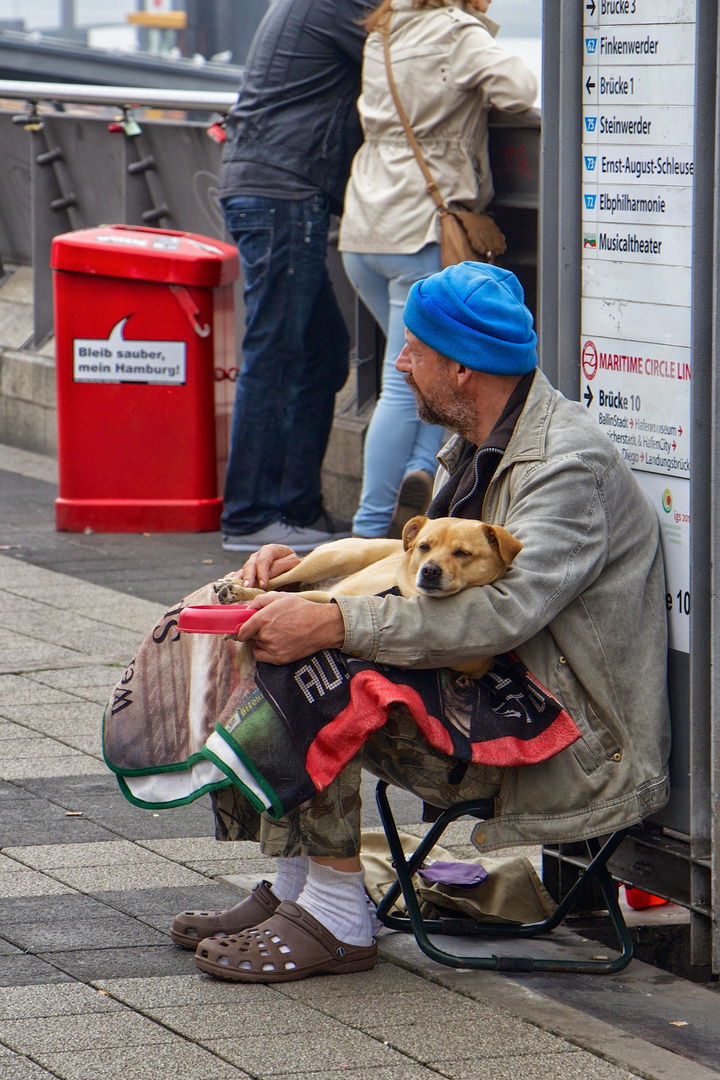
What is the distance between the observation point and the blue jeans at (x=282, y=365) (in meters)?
6.82

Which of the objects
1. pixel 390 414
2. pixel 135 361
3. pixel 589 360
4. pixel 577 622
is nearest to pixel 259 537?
pixel 135 361

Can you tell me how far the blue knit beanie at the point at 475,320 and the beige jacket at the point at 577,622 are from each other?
0.11m

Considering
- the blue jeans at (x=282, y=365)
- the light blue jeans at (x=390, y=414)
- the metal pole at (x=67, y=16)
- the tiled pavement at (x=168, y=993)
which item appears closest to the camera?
the tiled pavement at (x=168, y=993)

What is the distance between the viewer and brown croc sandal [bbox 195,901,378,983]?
3.17 metres

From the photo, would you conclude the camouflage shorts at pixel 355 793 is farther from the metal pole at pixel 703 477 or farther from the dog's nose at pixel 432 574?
the metal pole at pixel 703 477

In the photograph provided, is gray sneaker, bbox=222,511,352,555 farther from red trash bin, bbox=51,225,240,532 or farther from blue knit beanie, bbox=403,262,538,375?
blue knit beanie, bbox=403,262,538,375

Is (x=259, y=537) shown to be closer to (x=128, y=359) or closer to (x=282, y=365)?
(x=282, y=365)

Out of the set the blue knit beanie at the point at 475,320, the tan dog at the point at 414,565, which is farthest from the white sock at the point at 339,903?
the blue knit beanie at the point at 475,320

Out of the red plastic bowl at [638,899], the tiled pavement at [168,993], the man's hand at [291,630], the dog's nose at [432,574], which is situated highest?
the dog's nose at [432,574]

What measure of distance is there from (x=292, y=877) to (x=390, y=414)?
323cm

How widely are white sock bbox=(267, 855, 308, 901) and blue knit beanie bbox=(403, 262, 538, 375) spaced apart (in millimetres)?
1071

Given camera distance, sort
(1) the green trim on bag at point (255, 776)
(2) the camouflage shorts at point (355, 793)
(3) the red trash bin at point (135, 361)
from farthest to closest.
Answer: (3) the red trash bin at point (135, 361), (2) the camouflage shorts at point (355, 793), (1) the green trim on bag at point (255, 776)

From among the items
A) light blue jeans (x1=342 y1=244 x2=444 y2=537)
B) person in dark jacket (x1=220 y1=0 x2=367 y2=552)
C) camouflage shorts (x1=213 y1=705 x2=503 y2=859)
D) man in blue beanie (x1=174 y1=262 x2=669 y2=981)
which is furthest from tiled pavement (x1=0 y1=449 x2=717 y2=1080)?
person in dark jacket (x1=220 y1=0 x2=367 y2=552)

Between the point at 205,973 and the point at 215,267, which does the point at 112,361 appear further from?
the point at 205,973
